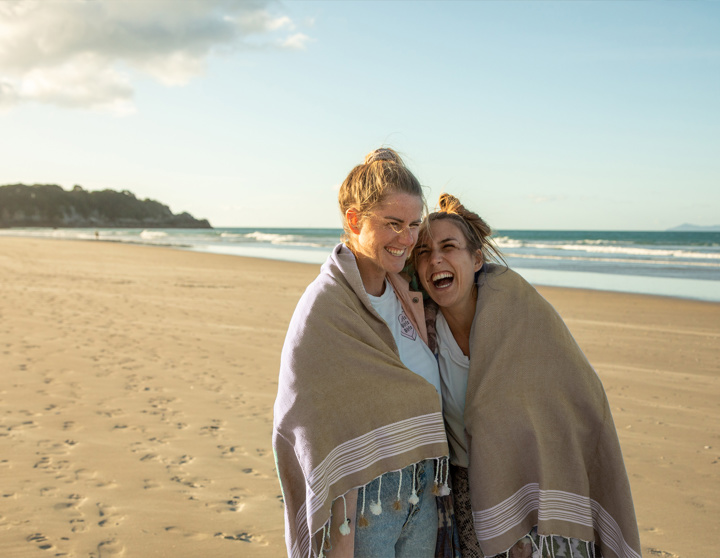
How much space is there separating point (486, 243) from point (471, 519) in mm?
1071

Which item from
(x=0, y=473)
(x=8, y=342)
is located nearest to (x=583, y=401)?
(x=0, y=473)

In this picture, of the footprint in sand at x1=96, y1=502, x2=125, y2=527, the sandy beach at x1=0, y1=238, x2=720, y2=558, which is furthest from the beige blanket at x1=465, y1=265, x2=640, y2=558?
the footprint in sand at x1=96, y1=502, x2=125, y2=527

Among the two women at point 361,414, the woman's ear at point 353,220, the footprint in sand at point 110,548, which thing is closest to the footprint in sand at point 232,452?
the footprint in sand at point 110,548

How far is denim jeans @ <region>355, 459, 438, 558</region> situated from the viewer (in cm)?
181

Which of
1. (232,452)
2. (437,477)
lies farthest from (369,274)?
(232,452)

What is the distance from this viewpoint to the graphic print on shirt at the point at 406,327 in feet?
6.63

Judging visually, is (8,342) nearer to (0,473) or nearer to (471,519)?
(0,473)

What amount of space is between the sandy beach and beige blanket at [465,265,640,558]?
1.59 metres

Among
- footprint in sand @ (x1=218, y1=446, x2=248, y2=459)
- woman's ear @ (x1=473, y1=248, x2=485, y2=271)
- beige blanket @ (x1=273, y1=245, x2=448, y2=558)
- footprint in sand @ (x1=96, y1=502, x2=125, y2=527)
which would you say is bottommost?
footprint in sand @ (x1=96, y1=502, x2=125, y2=527)

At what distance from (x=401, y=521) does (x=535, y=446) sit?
52cm

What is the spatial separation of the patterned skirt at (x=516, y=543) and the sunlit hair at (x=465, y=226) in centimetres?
85

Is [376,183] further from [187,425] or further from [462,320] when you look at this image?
[187,425]

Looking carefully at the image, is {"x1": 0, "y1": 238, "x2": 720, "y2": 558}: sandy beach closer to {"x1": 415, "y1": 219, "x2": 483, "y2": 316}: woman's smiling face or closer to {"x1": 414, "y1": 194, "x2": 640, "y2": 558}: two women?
{"x1": 414, "y1": 194, "x2": 640, "y2": 558}: two women

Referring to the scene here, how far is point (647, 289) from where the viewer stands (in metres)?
14.5
